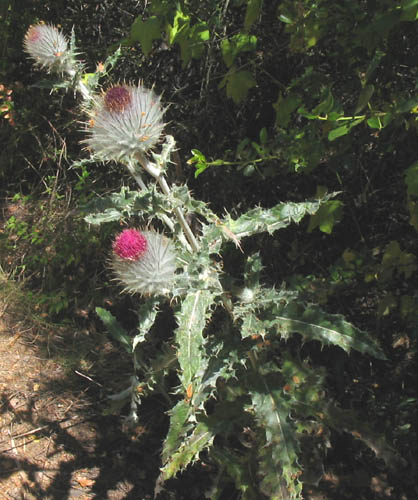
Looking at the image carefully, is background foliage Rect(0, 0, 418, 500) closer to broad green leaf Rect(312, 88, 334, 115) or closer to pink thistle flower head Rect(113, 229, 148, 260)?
broad green leaf Rect(312, 88, 334, 115)

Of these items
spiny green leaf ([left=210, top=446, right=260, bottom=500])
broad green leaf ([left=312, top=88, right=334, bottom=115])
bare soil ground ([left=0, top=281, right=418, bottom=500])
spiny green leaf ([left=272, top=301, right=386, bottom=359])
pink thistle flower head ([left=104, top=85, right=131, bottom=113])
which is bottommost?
bare soil ground ([left=0, top=281, right=418, bottom=500])

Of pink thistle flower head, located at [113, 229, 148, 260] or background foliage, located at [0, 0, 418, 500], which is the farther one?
background foliage, located at [0, 0, 418, 500]

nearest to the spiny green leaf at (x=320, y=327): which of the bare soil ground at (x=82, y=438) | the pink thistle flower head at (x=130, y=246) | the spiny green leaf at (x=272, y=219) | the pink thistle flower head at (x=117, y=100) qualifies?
the spiny green leaf at (x=272, y=219)

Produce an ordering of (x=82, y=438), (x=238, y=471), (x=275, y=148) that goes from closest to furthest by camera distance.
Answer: (x=238, y=471) → (x=275, y=148) → (x=82, y=438)

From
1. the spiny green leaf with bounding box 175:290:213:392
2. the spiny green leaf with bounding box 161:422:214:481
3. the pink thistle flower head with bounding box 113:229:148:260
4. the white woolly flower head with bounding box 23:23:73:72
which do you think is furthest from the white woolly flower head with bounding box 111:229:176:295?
the white woolly flower head with bounding box 23:23:73:72

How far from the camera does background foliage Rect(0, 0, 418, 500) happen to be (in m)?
2.39

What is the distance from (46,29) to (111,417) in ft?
8.21

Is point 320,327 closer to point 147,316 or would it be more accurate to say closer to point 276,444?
point 276,444

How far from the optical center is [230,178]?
358 cm

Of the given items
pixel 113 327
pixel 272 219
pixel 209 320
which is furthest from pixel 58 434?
pixel 272 219

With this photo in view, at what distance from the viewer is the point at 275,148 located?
2.97 metres

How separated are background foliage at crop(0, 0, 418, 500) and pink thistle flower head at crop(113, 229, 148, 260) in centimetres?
44

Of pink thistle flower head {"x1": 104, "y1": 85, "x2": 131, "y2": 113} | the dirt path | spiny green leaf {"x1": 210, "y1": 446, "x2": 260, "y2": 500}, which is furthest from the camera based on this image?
the dirt path

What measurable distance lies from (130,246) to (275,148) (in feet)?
3.87
